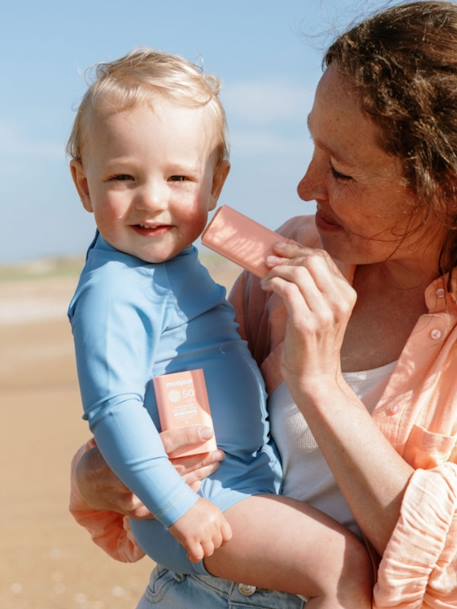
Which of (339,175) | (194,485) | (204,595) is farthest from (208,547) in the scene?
(339,175)

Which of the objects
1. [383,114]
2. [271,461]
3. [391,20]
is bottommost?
[271,461]

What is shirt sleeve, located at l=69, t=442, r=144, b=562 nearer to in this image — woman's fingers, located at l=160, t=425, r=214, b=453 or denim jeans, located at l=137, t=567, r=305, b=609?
denim jeans, located at l=137, t=567, r=305, b=609

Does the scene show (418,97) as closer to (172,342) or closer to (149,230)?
(149,230)

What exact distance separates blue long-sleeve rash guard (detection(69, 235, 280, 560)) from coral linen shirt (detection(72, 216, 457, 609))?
16cm

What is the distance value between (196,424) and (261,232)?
48 cm

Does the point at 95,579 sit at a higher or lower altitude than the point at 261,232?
lower

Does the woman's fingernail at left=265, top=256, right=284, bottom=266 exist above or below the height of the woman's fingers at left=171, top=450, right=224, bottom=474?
above

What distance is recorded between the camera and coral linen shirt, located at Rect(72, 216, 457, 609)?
92.3 inches

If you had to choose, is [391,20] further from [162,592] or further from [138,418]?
[162,592]

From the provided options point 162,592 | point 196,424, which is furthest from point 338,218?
point 162,592

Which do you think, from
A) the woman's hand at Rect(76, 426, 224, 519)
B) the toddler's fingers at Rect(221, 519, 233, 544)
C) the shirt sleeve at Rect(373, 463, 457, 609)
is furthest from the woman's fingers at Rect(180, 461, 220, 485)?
the shirt sleeve at Rect(373, 463, 457, 609)

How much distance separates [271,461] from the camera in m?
2.65

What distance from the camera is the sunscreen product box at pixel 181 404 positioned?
8.29 feet

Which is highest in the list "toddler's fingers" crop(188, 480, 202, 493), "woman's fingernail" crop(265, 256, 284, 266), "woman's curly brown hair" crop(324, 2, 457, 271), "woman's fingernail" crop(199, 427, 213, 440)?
"woman's curly brown hair" crop(324, 2, 457, 271)
